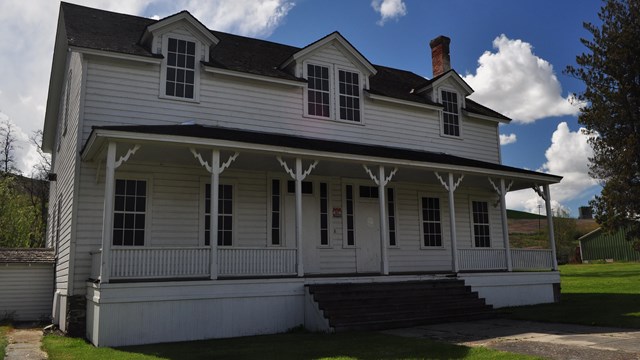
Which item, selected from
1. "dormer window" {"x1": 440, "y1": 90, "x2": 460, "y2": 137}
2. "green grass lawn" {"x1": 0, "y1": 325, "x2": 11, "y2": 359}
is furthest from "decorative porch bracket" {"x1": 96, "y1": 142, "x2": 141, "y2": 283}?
"dormer window" {"x1": 440, "y1": 90, "x2": 460, "y2": 137}

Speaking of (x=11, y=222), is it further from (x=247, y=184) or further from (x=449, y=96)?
(x=449, y=96)

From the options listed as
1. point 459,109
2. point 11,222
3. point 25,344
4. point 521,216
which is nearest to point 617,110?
point 459,109

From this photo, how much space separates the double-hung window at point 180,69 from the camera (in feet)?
45.8

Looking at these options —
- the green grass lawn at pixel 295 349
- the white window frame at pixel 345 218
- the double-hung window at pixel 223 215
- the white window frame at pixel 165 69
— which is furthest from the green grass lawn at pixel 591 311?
the white window frame at pixel 165 69

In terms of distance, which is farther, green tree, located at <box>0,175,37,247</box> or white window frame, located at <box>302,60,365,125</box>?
green tree, located at <box>0,175,37,247</box>

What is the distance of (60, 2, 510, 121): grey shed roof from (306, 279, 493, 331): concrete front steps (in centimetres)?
671

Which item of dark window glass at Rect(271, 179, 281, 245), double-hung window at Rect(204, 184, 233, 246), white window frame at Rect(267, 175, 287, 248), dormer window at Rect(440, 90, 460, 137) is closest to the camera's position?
double-hung window at Rect(204, 184, 233, 246)

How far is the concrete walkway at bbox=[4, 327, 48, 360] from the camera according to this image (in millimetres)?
9227

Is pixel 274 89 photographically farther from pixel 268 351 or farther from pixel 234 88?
pixel 268 351

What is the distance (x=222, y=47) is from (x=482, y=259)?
10.3 metres

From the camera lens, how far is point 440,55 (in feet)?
68.9

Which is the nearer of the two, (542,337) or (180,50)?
(542,337)

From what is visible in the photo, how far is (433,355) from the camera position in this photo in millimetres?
7887

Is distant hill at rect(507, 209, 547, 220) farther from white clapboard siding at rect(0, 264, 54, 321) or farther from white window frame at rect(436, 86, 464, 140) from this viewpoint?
white clapboard siding at rect(0, 264, 54, 321)
